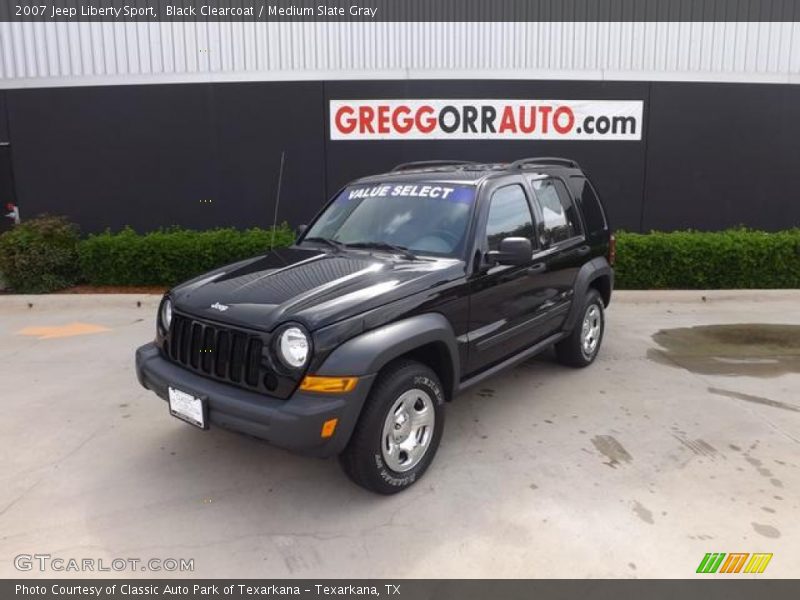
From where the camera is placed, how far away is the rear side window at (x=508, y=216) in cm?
412

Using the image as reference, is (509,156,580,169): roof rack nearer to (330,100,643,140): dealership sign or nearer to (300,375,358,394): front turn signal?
(300,375,358,394): front turn signal

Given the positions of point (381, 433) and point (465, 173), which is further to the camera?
point (465, 173)

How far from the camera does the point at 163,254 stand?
8.65 m

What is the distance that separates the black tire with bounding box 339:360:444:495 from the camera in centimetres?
310

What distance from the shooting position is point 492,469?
3662mm

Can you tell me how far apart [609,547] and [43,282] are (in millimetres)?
8782

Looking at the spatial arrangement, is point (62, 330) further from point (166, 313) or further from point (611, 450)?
point (611, 450)

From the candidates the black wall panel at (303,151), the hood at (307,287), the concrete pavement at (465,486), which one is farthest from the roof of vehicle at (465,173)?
the black wall panel at (303,151)

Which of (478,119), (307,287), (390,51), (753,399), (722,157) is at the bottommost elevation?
(753,399)

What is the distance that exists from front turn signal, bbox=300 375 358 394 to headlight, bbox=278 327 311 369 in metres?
0.10
